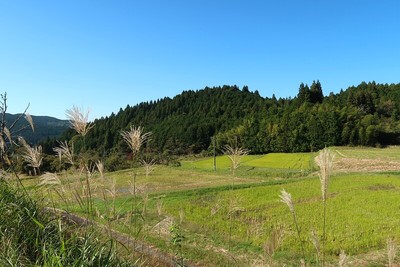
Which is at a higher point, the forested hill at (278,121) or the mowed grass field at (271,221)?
the forested hill at (278,121)

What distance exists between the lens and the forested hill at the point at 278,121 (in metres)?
59.3

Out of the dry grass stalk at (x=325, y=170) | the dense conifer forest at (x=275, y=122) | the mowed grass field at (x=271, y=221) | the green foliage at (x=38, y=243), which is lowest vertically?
the mowed grass field at (x=271, y=221)

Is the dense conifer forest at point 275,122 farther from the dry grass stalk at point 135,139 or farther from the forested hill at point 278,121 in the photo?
the dry grass stalk at point 135,139

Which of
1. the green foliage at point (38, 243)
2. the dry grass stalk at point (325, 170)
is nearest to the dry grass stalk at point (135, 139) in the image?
the green foliage at point (38, 243)

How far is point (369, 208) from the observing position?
1410 cm

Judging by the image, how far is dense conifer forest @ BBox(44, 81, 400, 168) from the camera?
194 ft

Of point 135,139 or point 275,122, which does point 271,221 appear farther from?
point 275,122

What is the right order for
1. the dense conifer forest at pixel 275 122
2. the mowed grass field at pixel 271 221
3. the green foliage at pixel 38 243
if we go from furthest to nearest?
1. the dense conifer forest at pixel 275 122
2. the mowed grass field at pixel 271 221
3. the green foliage at pixel 38 243

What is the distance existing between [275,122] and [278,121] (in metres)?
0.74

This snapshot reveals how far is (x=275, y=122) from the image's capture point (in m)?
68.1

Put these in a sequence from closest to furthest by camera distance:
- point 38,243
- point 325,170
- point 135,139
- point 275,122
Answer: point 325,170 < point 38,243 < point 135,139 < point 275,122

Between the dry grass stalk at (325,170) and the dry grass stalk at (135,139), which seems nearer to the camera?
the dry grass stalk at (325,170)

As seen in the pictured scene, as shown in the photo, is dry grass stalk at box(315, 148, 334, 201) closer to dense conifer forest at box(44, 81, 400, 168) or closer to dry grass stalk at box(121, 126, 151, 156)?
dry grass stalk at box(121, 126, 151, 156)

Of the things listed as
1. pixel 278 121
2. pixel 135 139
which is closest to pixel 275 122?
pixel 278 121
